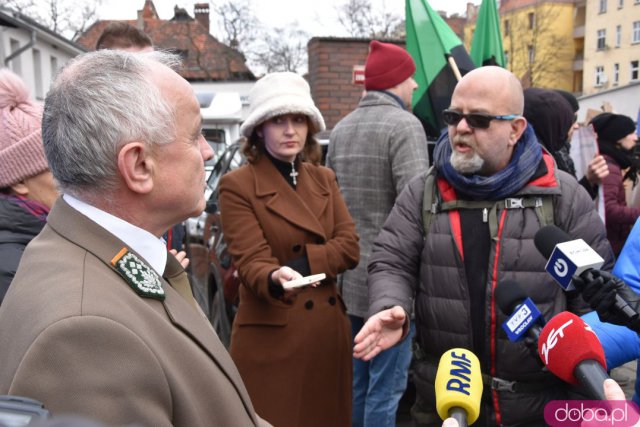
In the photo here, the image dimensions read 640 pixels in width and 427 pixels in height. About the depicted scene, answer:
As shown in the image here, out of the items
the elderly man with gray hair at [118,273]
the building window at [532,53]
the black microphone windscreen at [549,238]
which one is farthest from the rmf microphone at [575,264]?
the building window at [532,53]

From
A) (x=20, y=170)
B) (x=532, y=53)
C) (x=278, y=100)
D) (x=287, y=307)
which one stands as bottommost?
(x=287, y=307)

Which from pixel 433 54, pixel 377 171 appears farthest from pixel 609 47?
pixel 377 171

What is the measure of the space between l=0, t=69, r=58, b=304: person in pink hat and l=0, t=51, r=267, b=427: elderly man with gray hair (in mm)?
729

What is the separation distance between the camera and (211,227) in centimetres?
552

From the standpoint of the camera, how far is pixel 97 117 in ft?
4.65

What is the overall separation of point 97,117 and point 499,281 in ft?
5.23

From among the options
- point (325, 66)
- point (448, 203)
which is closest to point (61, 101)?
point (448, 203)

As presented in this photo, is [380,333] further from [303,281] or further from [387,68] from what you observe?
[387,68]

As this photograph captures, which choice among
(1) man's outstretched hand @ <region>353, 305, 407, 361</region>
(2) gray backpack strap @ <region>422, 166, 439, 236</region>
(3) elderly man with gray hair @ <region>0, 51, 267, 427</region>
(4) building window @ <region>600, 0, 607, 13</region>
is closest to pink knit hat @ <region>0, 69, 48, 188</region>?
(3) elderly man with gray hair @ <region>0, 51, 267, 427</region>

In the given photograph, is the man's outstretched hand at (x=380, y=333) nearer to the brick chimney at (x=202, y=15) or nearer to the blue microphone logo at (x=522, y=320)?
the blue microphone logo at (x=522, y=320)

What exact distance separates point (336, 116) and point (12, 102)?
6258 mm

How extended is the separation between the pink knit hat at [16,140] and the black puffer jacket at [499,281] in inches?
53.9

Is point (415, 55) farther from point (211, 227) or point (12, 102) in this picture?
point (12, 102)

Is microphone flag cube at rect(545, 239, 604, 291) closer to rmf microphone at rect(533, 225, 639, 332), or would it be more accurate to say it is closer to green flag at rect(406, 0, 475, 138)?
rmf microphone at rect(533, 225, 639, 332)
